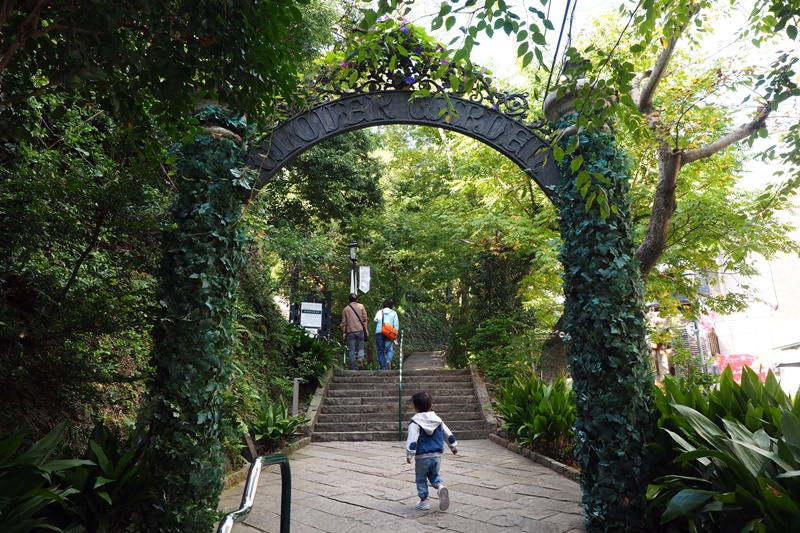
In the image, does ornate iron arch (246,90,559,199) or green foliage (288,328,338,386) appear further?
green foliage (288,328,338,386)

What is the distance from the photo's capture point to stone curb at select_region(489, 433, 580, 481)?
20.4ft

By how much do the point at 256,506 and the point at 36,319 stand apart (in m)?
2.57

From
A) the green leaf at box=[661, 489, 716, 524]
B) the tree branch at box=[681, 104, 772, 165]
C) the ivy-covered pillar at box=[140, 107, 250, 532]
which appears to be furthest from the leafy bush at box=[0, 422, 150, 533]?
the tree branch at box=[681, 104, 772, 165]

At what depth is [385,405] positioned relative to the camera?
34.6 ft

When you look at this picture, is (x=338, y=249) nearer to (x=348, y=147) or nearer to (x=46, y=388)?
(x=348, y=147)

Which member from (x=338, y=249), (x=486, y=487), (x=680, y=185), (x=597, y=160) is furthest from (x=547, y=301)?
(x=597, y=160)

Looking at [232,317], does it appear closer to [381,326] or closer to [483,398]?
[483,398]

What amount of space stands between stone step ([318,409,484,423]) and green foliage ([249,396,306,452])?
2125mm

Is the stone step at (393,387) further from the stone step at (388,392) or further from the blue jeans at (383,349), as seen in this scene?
the blue jeans at (383,349)

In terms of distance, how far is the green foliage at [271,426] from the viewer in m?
7.36

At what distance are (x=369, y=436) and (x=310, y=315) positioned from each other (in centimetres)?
375

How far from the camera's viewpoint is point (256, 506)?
5.15 m

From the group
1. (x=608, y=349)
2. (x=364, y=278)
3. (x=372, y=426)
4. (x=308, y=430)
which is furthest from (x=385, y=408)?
(x=608, y=349)

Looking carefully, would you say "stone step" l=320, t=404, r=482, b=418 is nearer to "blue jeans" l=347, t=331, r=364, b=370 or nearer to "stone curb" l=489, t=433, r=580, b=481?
"stone curb" l=489, t=433, r=580, b=481
